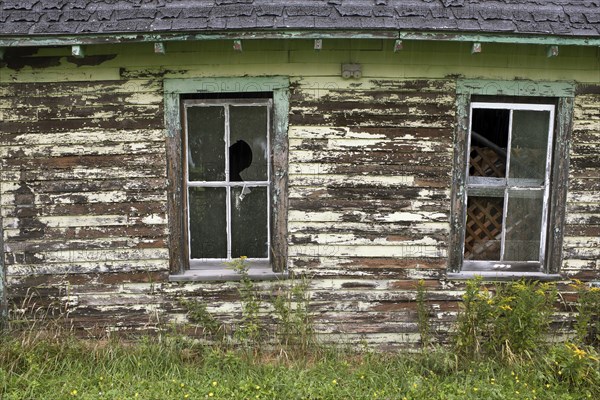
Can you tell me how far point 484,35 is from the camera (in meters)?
4.30

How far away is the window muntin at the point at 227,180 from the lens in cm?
486

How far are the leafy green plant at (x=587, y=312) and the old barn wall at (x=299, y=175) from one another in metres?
0.31

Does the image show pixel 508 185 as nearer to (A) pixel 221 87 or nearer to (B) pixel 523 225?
(B) pixel 523 225

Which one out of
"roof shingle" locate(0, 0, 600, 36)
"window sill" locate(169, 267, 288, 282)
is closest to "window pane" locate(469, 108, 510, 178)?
"roof shingle" locate(0, 0, 600, 36)

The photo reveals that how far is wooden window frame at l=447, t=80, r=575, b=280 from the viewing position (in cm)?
472

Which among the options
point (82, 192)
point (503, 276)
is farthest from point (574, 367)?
point (82, 192)

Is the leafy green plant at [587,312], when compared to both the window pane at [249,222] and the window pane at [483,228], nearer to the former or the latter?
the window pane at [483,228]

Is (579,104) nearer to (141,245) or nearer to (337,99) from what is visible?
(337,99)

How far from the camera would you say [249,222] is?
502cm

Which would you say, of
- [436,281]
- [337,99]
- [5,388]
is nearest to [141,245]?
[5,388]

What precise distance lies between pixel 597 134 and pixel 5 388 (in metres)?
A: 5.68

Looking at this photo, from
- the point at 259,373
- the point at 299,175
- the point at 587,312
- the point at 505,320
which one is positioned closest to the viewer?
the point at 259,373

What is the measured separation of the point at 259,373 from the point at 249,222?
142 centimetres

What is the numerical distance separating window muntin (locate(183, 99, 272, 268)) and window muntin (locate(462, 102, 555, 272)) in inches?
78.0
